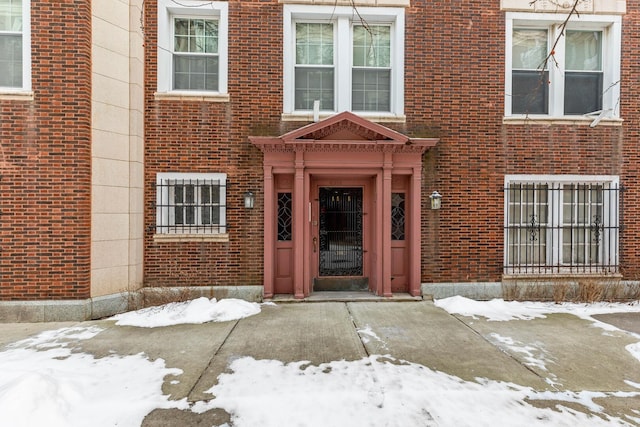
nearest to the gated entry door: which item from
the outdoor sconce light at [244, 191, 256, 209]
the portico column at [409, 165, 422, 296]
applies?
the portico column at [409, 165, 422, 296]

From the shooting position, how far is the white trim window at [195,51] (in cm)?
676

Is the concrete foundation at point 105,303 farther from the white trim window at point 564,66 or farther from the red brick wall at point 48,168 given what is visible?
the white trim window at point 564,66

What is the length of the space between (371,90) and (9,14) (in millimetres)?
6943

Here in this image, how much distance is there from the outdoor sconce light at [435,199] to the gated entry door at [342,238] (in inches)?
60.4

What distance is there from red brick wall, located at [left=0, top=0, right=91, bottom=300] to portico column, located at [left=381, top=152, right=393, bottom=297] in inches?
222

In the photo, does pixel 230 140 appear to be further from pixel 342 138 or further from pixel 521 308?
pixel 521 308

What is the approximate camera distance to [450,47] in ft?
23.0

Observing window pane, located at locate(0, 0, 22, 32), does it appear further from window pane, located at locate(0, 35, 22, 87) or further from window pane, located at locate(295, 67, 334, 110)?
window pane, located at locate(295, 67, 334, 110)

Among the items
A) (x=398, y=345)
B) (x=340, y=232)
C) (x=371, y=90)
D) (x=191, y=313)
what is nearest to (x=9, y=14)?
(x=191, y=313)

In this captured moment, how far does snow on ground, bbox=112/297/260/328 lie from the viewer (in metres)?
5.62

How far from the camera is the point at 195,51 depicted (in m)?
6.91

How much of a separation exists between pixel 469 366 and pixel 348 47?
20.8 ft

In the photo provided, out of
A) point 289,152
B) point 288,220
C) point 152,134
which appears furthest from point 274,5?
point 288,220

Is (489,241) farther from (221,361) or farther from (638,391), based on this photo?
(221,361)
